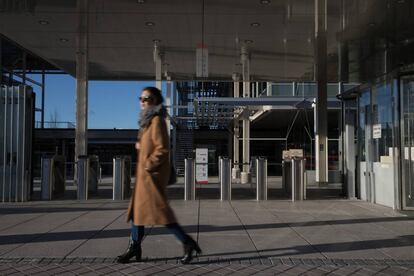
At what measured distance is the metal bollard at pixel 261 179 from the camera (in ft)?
43.9

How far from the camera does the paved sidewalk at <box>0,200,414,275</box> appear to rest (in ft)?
19.9

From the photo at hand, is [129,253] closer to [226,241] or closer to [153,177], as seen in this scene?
[153,177]

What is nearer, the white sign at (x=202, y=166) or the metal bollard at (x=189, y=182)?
the metal bollard at (x=189, y=182)

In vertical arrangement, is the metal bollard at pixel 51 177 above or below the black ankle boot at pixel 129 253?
above

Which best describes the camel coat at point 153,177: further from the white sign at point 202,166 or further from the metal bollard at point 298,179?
the white sign at point 202,166

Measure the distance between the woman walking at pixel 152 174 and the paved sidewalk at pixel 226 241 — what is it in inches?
21.3

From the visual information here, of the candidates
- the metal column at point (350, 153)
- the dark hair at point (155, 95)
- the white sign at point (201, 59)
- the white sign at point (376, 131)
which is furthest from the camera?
the white sign at point (201, 59)

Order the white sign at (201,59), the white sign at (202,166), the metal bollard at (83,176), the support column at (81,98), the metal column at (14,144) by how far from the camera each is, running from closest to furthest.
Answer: the metal column at (14,144) < the metal bollard at (83,176) < the white sign at (201,59) < the support column at (81,98) < the white sign at (202,166)

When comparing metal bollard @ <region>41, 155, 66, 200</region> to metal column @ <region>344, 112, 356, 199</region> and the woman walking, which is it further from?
the woman walking

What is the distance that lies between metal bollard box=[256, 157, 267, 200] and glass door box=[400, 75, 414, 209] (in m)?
3.63

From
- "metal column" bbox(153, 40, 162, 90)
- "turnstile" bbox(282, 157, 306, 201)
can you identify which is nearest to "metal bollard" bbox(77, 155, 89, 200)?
"turnstile" bbox(282, 157, 306, 201)

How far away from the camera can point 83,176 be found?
1332cm

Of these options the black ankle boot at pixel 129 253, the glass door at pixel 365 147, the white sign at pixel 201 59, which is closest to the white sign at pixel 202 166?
the white sign at pixel 201 59

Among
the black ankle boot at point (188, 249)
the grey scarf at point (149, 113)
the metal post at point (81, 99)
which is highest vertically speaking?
the metal post at point (81, 99)
